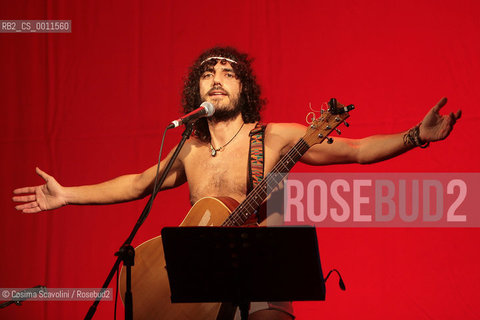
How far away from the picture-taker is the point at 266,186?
291 cm

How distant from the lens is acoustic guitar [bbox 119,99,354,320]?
2.81 metres

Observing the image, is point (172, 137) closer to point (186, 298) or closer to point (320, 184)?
point (320, 184)

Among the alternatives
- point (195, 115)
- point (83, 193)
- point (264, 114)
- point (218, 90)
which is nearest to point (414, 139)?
point (195, 115)

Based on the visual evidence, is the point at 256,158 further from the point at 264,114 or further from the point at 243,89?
the point at 264,114

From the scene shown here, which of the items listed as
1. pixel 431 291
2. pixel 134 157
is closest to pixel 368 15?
pixel 431 291

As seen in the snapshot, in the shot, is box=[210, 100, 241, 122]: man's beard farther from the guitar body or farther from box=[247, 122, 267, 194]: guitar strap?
the guitar body

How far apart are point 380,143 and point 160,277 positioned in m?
1.30

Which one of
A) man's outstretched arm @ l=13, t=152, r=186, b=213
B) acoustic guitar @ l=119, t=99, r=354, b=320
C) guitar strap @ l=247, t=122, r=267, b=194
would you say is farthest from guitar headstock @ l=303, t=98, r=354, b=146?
man's outstretched arm @ l=13, t=152, r=186, b=213

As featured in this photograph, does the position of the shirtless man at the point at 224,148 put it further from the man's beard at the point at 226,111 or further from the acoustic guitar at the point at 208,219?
the acoustic guitar at the point at 208,219

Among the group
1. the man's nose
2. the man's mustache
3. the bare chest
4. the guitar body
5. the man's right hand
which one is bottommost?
the guitar body

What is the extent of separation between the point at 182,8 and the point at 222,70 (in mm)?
1268

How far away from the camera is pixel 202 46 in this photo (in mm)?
→ 4426

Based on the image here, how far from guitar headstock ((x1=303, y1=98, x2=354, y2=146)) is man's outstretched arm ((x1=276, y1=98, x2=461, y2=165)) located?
9.1 inches

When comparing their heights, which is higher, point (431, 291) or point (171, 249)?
point (171, 249)
